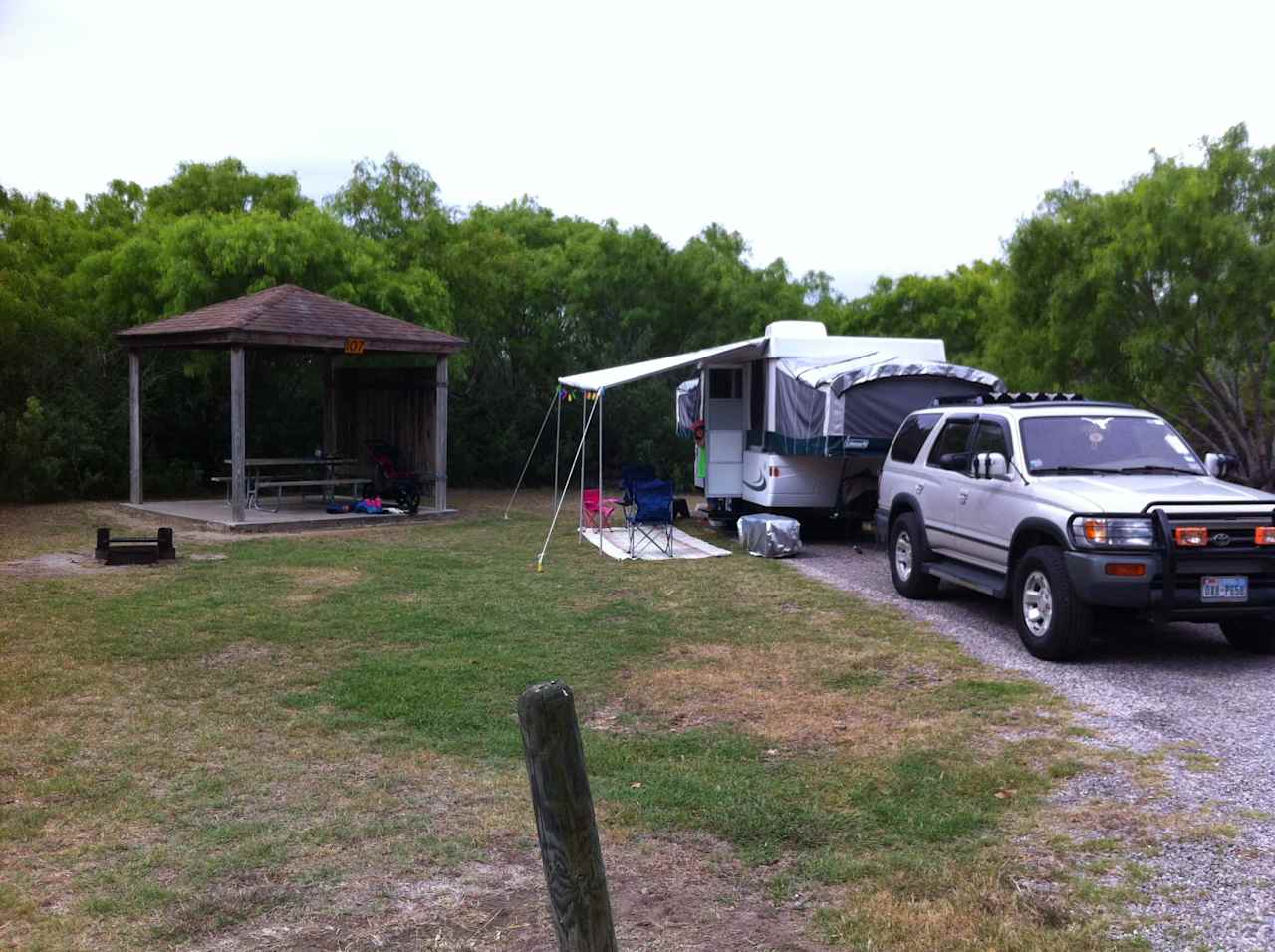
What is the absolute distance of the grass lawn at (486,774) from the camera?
13.5 ft

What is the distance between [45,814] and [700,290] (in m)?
21.2

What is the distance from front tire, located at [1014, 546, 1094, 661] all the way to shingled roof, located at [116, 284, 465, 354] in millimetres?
10445

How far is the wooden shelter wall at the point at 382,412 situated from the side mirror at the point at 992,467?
1082 centimetres

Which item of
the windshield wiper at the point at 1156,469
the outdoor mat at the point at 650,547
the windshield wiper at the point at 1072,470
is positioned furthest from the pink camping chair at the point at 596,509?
A: the windshield wiper at the point at 1156,469

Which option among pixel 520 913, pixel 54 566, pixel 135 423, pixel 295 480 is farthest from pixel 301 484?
pixel 520 913

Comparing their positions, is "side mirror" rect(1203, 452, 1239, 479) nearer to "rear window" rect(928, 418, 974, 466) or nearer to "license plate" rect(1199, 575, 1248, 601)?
"license plate" rect(1199, 575, 1248, 601)

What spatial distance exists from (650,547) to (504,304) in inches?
425

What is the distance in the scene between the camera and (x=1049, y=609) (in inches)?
318

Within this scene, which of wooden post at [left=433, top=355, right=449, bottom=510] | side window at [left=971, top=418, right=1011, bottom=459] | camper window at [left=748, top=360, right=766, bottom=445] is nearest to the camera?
side window at [left=971, top=418, right=1011, bottom=459]

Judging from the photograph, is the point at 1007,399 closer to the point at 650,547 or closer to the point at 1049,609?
the point at 1049,609

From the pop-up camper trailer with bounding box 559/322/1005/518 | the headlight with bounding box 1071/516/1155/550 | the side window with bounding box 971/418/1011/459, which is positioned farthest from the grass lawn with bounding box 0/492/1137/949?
the pop-up camper trailer with bounding box 559/322/1005/518

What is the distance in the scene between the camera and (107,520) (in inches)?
644

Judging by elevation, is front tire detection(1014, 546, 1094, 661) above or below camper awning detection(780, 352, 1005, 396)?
below

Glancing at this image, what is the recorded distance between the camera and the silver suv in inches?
297
